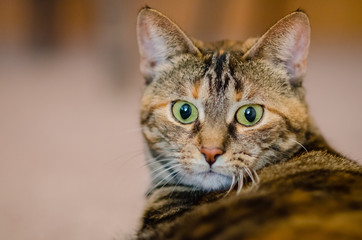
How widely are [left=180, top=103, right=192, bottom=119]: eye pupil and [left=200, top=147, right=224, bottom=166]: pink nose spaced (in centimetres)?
14

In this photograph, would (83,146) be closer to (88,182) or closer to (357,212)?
(88,182)

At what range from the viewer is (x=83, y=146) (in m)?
2.44

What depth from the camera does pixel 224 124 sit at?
1.31 metres

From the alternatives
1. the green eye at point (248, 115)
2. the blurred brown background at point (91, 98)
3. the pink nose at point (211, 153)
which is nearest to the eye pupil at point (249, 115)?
the green eye at point (248, 115)

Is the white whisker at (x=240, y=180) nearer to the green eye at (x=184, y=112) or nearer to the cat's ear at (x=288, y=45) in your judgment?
the green eye at (x=184, y=112)

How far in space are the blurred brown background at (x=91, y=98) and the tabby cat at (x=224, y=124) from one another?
0.25 m

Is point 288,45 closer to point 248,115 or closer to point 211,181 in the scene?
point 248,115

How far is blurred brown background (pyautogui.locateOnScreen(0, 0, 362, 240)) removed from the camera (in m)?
1.94

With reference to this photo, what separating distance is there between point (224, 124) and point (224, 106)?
2.2 inches

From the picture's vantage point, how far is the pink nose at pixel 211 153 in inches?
49.7

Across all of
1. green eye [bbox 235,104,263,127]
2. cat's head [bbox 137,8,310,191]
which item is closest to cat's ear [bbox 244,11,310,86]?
cat's head [bbox 137,8,310,191]

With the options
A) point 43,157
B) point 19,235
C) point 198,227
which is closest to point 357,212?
point 198,227

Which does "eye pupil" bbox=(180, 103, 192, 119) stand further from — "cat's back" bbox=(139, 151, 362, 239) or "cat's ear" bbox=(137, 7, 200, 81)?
"cat's back" bbox=(139, 151, 362, 239)

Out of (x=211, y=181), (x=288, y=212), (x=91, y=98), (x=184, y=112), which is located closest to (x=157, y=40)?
(x=184, y=112)
